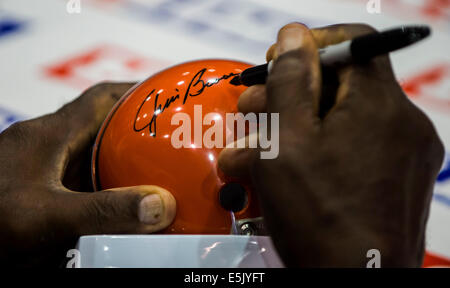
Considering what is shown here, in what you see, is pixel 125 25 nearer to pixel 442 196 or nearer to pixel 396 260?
pixel 442 196

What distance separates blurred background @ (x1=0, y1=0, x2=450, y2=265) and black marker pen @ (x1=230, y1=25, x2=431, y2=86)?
927mm

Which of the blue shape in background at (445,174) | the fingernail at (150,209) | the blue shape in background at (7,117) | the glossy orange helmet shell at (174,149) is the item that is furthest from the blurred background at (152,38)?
the fingernail at (150,209)

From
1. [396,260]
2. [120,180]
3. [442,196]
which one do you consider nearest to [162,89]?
[120,180]

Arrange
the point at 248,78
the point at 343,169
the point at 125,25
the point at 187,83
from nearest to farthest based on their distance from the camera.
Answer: the point at 343,169
the point at 248,78
the point at 187,83
the point at 125,25

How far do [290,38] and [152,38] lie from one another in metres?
1.13

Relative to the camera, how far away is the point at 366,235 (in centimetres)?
40

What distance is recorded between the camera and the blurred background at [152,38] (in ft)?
4.43

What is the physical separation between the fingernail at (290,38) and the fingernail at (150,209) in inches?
9.2

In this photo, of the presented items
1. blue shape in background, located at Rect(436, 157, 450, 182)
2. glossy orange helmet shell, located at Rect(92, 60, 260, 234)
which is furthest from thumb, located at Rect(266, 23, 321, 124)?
blue shape in background, located at Rect(436, 157, 450, 182)

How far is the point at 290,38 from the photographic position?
1.55ft

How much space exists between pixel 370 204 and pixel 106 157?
388 millimetres

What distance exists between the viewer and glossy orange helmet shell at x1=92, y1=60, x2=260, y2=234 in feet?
1.97

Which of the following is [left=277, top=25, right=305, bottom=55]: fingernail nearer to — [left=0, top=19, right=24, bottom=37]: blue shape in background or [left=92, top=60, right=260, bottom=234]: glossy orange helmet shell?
[left=92, top=60, right=260, bottom=234]: glossy orange helmet shell
